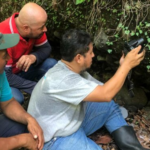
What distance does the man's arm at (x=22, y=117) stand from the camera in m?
2.35

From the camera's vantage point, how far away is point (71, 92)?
225 cm

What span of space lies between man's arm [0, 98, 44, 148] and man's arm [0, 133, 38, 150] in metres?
0.07

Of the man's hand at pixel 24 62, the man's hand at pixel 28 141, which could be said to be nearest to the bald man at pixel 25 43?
the man's hand at pixel 24 62

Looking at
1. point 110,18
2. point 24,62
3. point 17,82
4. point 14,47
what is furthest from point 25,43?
point 110,18

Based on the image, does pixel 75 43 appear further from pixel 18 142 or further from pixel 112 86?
pixel 18 142

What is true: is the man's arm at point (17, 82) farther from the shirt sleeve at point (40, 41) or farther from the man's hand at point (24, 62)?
the shirt sleeve at point (40, 41)

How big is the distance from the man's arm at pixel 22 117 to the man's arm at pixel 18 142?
0.07 meters

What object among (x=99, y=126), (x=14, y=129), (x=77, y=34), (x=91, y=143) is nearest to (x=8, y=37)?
(x=77, y=34)

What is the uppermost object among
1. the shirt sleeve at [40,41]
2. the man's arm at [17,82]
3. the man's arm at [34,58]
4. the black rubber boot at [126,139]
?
the shirt sleeve at [40,41]

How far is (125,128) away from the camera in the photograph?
115 inches

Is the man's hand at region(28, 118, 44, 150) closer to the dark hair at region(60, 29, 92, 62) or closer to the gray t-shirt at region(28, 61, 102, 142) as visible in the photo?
the gray t-shirt at region(28, 61, 102, 142)

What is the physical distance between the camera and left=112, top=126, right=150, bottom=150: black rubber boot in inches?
111

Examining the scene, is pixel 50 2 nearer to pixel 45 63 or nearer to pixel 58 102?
pixel 45 63

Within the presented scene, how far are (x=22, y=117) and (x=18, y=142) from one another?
348 mm
